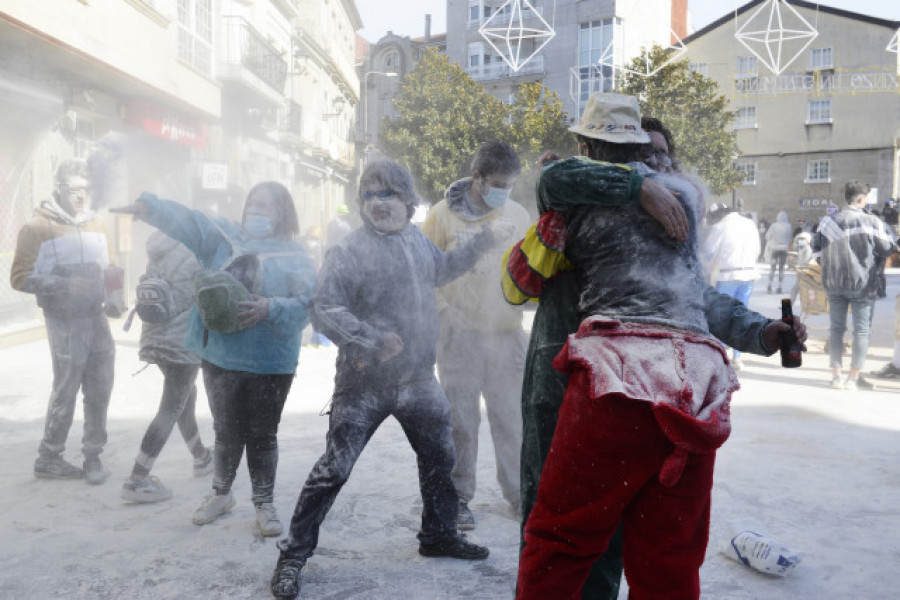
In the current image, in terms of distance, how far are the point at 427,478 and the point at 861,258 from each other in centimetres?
504

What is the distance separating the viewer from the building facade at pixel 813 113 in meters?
31.1

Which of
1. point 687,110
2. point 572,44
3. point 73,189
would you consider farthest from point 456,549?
point 572,44

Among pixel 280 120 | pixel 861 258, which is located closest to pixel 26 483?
pixel 861 258

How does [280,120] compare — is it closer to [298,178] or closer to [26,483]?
[298,178]

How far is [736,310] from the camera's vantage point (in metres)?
2.22

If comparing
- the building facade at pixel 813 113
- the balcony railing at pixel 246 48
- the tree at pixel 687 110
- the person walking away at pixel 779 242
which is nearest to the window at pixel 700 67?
the building facade at pixel 813 113

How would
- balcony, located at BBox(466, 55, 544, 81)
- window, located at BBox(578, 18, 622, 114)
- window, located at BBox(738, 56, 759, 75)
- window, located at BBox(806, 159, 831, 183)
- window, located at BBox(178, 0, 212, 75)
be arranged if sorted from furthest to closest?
window, located at BBox(806, 159, 831, 183)
window, located at BBox(738, 56, 759, 75)
window, located at BBox(578, 18, 622, 114)
balcony, located at BBox(466, 55, 544, 81)
window, located at BBox(178, 0, 212, 75)

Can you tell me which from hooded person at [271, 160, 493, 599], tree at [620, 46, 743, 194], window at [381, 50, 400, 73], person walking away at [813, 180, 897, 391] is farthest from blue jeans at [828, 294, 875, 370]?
tree at [620, 46, 743, 194]

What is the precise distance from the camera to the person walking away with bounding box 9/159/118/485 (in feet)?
13.0

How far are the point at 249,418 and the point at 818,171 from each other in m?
34.7

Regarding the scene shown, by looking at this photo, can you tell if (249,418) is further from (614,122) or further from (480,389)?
(614,122)

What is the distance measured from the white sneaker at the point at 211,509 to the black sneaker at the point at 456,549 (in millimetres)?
1047

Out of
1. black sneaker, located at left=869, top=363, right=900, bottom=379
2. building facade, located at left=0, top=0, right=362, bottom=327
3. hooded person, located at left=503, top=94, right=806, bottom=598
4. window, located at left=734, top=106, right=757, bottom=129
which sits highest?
window, located at left=734, top=106, right=757, bottom=129

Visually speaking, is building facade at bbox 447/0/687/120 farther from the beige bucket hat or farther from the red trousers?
the red trousers
